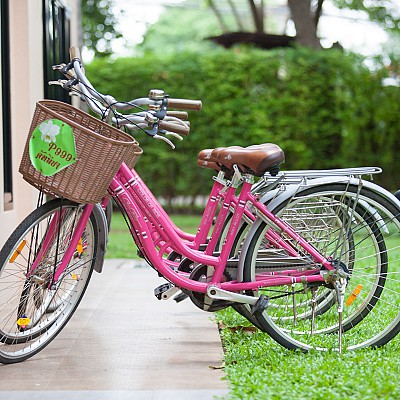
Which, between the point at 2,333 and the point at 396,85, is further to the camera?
the point at 396,85

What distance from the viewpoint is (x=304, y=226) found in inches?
163

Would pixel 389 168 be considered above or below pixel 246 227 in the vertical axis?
below

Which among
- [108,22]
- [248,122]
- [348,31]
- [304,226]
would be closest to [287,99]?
[248,122]

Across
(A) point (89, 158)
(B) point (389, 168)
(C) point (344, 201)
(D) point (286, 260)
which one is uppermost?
(A) point (89, 158)

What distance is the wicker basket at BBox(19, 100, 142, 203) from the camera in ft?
11.6

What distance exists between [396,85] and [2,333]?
31.5 feet

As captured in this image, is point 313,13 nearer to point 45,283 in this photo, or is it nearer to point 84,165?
point 45,283

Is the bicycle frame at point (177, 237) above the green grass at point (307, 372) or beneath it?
above

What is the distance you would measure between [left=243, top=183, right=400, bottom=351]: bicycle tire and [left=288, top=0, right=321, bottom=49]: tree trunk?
10.2 metres

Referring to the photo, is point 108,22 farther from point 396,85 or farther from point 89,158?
point 89,158

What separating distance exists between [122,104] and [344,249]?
4.23ft

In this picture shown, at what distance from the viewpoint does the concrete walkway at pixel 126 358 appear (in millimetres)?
3396

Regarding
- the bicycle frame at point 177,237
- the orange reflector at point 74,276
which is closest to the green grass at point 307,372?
the bicycle frame at point 177,237

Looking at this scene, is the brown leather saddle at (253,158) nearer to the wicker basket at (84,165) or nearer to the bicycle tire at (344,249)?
the bicycle tire at (344,249)
